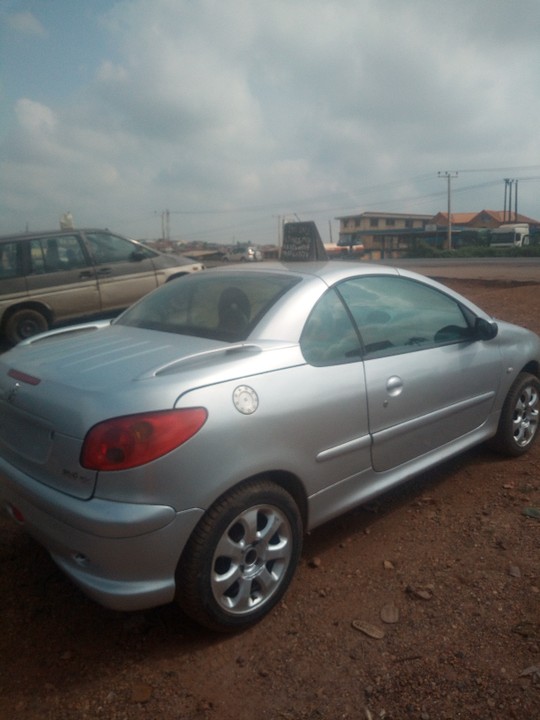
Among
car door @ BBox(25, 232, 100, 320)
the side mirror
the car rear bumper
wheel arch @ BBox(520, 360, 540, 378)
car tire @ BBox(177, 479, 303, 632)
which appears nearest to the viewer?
the car rear bumper

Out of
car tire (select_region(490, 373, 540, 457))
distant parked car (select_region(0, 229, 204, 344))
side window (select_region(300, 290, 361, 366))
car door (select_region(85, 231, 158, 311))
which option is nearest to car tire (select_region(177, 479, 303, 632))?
side window (select_region(300, 290, 361, 366))

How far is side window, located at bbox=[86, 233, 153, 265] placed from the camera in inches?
344

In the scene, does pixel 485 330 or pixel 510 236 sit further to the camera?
pixel 510 236

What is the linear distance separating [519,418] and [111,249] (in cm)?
660

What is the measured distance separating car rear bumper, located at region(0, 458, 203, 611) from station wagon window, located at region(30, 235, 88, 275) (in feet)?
22.0

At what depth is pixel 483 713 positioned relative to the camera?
209 centimetres

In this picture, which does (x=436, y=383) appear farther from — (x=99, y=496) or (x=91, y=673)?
(x=91, y=673)

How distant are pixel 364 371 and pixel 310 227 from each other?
15.0 feet

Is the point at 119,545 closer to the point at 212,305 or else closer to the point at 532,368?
the point at 212,305

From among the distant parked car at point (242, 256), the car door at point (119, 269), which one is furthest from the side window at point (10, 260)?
the distant parked car at point (242, 256)

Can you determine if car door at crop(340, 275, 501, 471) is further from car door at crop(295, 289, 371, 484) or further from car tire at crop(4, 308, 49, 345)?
car tire at crop(4, 308, 49, 345)

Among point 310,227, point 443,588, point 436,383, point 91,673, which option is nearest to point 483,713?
point 443,588

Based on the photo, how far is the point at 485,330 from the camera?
3.83 m

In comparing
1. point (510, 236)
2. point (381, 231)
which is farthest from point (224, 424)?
point (381, 231)
